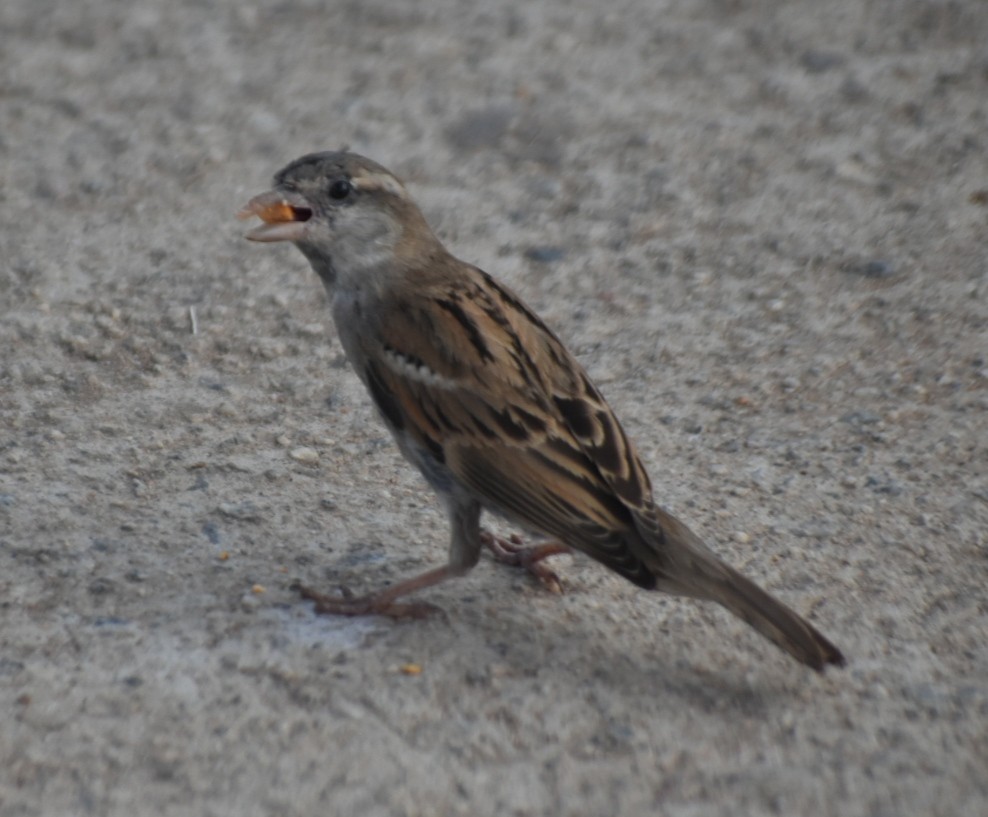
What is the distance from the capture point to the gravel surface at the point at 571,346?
12.2ft

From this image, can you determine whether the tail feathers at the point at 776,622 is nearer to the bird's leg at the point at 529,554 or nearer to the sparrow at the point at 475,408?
the sparrow at the point at 475,408

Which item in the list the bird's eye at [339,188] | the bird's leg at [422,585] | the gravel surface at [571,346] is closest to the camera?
the gravel surface at [571,346]

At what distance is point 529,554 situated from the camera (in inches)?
178

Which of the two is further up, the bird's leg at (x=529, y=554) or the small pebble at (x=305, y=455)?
the bird's leg at (x=529, y=554)

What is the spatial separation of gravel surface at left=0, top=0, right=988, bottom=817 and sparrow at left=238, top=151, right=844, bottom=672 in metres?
0.24

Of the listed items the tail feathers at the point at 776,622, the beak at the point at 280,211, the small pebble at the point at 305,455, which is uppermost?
the beak at the point at 280,211

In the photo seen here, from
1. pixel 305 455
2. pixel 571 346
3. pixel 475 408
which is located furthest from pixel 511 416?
pixel 571 346

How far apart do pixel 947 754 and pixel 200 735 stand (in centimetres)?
181

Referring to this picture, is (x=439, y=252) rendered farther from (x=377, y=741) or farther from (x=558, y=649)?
(x=377, y=741)

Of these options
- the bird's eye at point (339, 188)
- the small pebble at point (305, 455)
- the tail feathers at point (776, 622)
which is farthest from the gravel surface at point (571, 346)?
the bird's eye at point (339, 188)

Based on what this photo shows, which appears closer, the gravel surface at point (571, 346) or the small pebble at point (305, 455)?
the gravel surface at point (571, 346)

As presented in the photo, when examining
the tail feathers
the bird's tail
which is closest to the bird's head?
the bird's tail

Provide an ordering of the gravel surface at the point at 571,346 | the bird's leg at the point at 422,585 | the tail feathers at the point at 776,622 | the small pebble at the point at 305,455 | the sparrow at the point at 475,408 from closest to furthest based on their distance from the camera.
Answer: the gravel surface at the point at 571,346
the tail feathers at the point at 776,622
the sparrow at the point at 475,408
the bird's leg at the point at 422,585
the small pebble at the point at 305,455

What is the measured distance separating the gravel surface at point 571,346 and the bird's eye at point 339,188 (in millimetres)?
951
